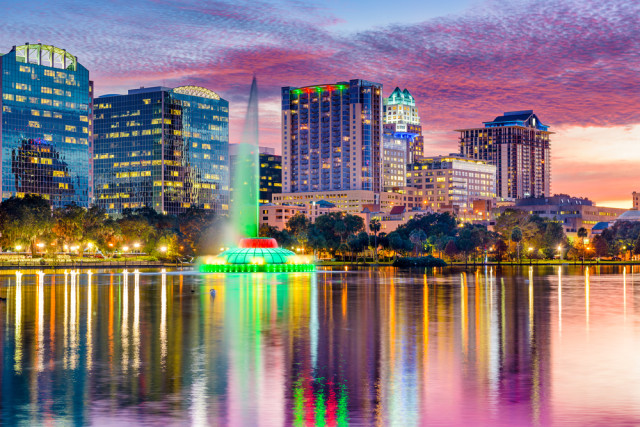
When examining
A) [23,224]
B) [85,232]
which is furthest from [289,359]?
[85,232]

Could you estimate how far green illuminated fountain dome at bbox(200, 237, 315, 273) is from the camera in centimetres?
10638

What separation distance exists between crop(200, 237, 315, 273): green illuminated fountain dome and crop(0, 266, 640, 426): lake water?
62.0 metres

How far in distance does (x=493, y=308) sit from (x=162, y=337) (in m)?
21.8

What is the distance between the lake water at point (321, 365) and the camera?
16797mm

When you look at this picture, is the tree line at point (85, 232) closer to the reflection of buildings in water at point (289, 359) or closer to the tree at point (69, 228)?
the tree at point (69, 228)

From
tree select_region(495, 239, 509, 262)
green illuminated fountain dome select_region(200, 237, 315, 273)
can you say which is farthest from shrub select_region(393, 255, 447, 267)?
green illuminated fountain dome select_region(200, 237, 315, 273)

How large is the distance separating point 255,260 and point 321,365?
84.8 meters

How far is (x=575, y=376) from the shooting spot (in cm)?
2134

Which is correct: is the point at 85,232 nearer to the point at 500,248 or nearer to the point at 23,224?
the point at 23,224

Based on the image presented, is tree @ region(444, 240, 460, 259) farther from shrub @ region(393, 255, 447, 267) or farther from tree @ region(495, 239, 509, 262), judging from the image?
shrub @ region(393, 255, 447, 267)

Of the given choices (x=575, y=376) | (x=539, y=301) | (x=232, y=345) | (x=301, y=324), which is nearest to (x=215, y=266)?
(x=539, y=301)

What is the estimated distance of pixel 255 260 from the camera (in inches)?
4222

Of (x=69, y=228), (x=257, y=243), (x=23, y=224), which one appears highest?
(x=23, y=224)

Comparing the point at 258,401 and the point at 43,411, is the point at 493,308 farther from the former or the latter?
the point at 43,411
